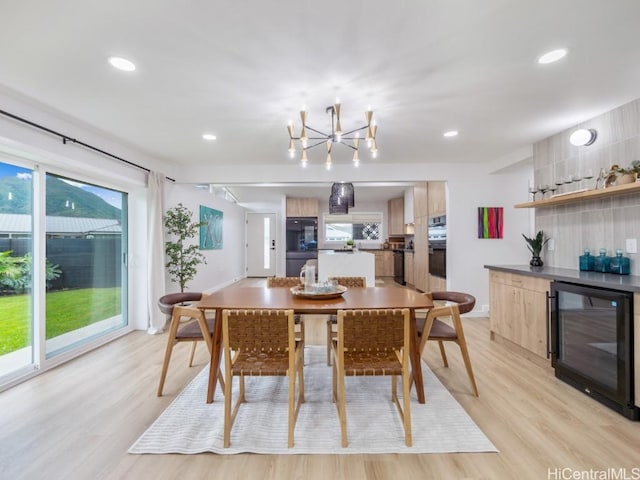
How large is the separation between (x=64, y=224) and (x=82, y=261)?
1.52 ft

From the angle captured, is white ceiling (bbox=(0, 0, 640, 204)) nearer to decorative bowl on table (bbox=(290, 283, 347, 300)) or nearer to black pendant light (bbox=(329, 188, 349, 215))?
black pendant light (bbox=(329, 188, 349, 215))

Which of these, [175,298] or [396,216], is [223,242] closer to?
[175,298]

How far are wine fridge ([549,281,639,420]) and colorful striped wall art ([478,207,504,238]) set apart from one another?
6.59 ft

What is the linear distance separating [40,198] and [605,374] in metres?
4.84

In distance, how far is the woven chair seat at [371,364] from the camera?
1.74 meters

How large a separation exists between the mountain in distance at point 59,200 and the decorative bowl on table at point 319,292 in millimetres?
2549

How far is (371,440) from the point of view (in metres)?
1.75

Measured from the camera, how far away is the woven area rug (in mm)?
1694

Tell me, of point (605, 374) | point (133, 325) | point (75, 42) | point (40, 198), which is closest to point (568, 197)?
point (605, 374)

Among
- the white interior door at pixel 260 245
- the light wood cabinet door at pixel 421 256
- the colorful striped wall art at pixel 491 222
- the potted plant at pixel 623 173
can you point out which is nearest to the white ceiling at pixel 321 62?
the potted plant at pixel 623 173

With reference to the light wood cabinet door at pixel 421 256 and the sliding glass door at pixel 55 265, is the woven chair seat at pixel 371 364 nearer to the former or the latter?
the sliding glass door at pixel 55 265

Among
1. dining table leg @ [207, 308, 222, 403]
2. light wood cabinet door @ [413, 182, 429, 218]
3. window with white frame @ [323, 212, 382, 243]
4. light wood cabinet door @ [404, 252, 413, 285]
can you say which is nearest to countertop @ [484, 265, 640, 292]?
dining table leg @ [207, 308, 222, 403]

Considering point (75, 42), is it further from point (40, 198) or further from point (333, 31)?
point (40, 198)

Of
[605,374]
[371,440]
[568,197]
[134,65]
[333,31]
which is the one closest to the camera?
[333,31]
